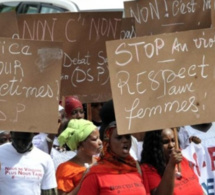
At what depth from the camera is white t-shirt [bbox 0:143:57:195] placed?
6.70 metres

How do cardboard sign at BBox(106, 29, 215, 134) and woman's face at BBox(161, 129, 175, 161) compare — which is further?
woman's face at BBox(161, 129, 175, 161)

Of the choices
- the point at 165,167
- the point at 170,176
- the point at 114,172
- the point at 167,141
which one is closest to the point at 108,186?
the point at 114,172

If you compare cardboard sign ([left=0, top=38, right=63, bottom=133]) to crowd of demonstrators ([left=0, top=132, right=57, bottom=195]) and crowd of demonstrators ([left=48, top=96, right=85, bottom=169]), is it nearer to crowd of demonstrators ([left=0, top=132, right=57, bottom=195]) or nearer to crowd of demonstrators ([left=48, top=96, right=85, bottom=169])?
crowd of demonstrators ([left=0, top=132, right=57, bottom=195])

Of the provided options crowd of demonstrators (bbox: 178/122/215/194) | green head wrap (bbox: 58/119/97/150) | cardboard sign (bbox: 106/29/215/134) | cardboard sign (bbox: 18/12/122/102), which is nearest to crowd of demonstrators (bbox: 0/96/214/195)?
green head wrap (bbox: 58/119/97/150)

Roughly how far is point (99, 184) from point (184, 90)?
0.87 m

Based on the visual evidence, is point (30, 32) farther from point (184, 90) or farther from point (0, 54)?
point (184, 90)

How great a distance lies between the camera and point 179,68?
6.41 meters

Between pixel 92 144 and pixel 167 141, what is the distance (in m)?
0.60

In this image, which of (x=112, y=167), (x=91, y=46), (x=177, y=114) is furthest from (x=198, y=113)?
(x=91, y=46)

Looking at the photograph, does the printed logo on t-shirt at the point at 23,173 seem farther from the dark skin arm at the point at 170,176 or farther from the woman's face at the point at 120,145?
the dark skin arm at the point at 170,176

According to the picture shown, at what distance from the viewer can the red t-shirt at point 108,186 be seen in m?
6.16

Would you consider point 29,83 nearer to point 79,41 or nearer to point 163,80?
point 163,80

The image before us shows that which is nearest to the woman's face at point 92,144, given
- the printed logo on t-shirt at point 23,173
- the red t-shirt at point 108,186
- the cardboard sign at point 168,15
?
the printed logo on t-shirt at point 23,173

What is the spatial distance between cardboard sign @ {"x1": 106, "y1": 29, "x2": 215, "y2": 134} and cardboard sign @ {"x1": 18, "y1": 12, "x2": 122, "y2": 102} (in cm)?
103
